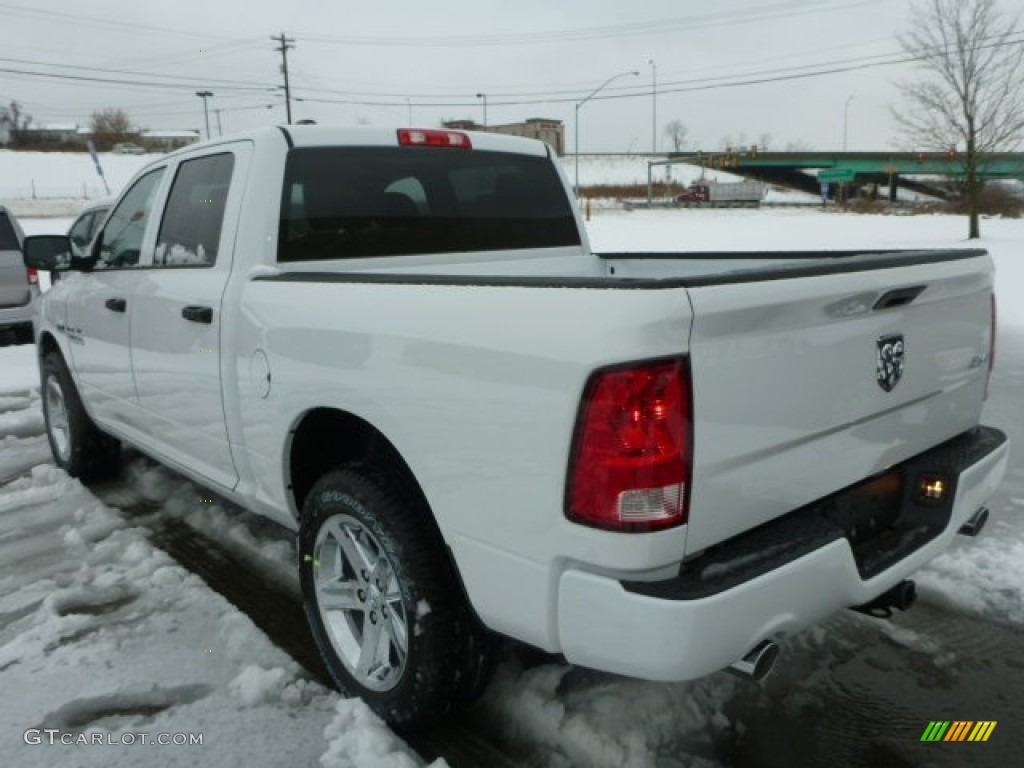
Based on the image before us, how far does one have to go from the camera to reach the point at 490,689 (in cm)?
284

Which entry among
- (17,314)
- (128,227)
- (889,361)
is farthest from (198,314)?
(17,314)

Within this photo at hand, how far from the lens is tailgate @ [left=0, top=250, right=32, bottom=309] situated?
394 inches

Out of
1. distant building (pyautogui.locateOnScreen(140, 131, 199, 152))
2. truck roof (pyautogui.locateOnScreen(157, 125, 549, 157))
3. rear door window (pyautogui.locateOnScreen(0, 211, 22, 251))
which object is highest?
distant building (pyautogui.locateOnScreen(140, 131, 199, 152))

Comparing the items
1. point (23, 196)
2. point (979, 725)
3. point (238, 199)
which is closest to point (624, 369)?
point (979, 725)

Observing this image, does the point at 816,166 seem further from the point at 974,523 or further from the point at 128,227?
the point at 974,523

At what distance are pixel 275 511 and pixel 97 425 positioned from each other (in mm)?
2385

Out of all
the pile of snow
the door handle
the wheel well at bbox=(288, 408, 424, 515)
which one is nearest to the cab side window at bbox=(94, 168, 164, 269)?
the door handle

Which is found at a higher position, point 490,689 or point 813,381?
point 813,381

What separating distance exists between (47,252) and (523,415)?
3.71 metres

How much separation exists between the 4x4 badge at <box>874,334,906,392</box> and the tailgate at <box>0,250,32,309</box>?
10.6 meters

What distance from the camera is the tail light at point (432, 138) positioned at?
3.66 m

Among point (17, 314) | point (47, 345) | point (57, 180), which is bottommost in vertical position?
point (17, 314)

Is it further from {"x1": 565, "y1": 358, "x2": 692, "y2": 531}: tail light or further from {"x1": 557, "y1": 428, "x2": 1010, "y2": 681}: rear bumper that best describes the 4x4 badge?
{"x1": 565, "y1": 358, "x2": 692, "y2": 531}: tail light

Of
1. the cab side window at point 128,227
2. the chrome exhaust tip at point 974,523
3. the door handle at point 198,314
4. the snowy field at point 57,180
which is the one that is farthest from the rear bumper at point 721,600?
the snowy field at point 57,180
